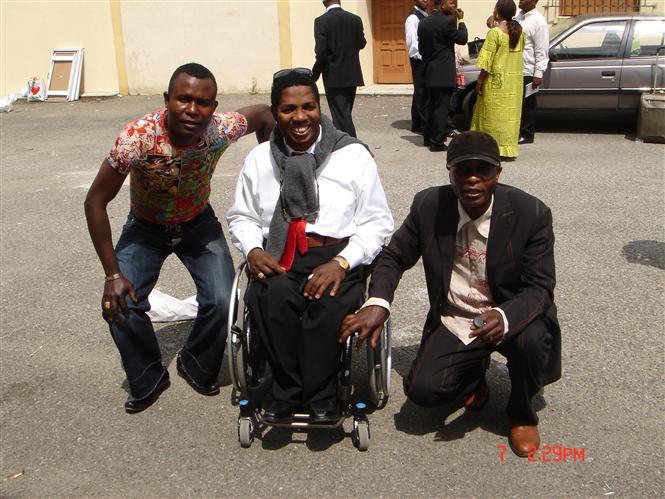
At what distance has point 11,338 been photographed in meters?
4.81

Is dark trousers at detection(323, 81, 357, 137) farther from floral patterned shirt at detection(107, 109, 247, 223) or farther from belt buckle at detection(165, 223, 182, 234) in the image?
belt buckle at detection(165, 223, 182, 234)

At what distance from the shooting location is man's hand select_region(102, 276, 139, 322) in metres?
3.65

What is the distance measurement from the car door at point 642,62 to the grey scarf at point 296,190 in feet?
24.3

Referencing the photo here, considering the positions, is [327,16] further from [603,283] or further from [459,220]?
[459,220]

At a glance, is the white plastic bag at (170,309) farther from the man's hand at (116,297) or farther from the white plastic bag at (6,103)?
the white plastic bag at (6,103)

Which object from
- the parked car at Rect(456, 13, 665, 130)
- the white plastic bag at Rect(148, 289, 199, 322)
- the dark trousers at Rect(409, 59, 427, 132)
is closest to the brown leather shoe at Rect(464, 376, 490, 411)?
the white plastic bag at Rect(148, 289, 199, 322)

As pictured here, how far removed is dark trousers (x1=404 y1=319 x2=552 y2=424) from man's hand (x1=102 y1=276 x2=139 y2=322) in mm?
1337

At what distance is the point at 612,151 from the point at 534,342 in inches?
261

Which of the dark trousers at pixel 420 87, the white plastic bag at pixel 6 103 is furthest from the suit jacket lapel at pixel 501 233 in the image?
the white plastic bag at pixel 6 103

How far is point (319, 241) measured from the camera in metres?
3.62

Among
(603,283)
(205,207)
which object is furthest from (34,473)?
(603,283)

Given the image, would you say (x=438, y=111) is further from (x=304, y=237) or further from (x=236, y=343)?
(x=236, y=343)
